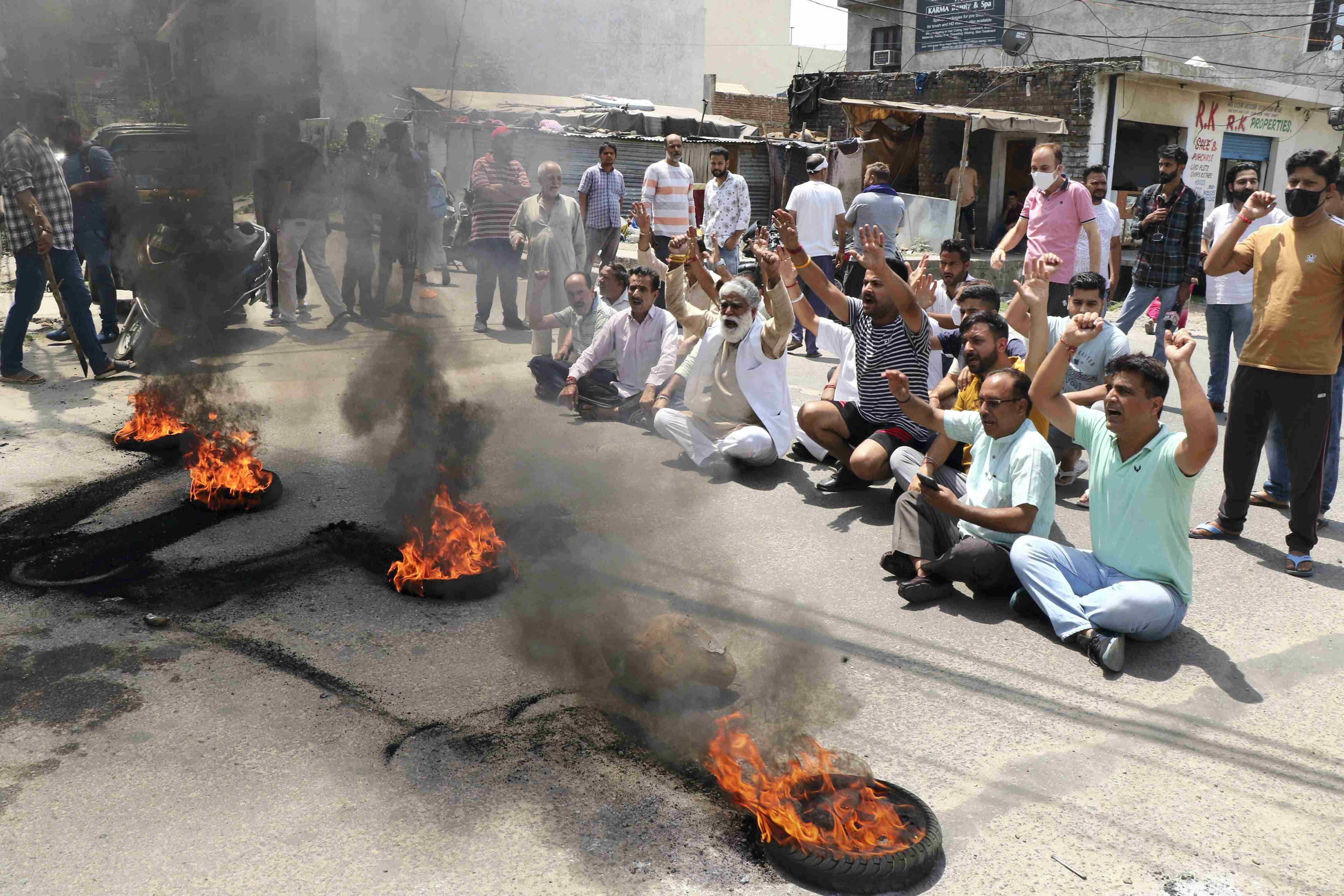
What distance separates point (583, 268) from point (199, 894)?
8.19 m

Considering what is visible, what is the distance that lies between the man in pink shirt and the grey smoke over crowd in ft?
13.9

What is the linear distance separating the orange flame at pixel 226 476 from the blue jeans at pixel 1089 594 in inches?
161

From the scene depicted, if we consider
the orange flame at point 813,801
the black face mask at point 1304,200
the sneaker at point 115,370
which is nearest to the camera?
the orange flame at point 813,801

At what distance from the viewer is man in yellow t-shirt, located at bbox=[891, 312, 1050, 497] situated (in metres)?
5.15

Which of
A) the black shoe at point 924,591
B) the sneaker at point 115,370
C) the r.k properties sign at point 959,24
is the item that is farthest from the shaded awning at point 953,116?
the black shoe at point 924,591

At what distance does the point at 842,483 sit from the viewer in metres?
6.11

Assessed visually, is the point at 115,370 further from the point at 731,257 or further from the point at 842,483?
the point at 842,483

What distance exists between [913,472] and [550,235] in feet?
17.2

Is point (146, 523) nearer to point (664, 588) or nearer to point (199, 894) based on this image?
point (664, 588)

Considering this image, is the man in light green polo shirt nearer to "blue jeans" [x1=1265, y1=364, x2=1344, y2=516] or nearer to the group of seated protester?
the group of seated protester

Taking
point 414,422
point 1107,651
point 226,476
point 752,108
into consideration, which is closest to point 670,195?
point 414,422

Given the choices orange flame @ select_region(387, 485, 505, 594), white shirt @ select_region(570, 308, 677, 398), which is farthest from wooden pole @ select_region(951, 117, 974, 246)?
orange flame @ select_region(387, 485, 505, 594)

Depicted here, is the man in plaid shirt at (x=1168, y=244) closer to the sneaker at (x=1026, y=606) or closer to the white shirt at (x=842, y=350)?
the white shirt at (x=842, y=350)

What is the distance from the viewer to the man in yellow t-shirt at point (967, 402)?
5.15m
